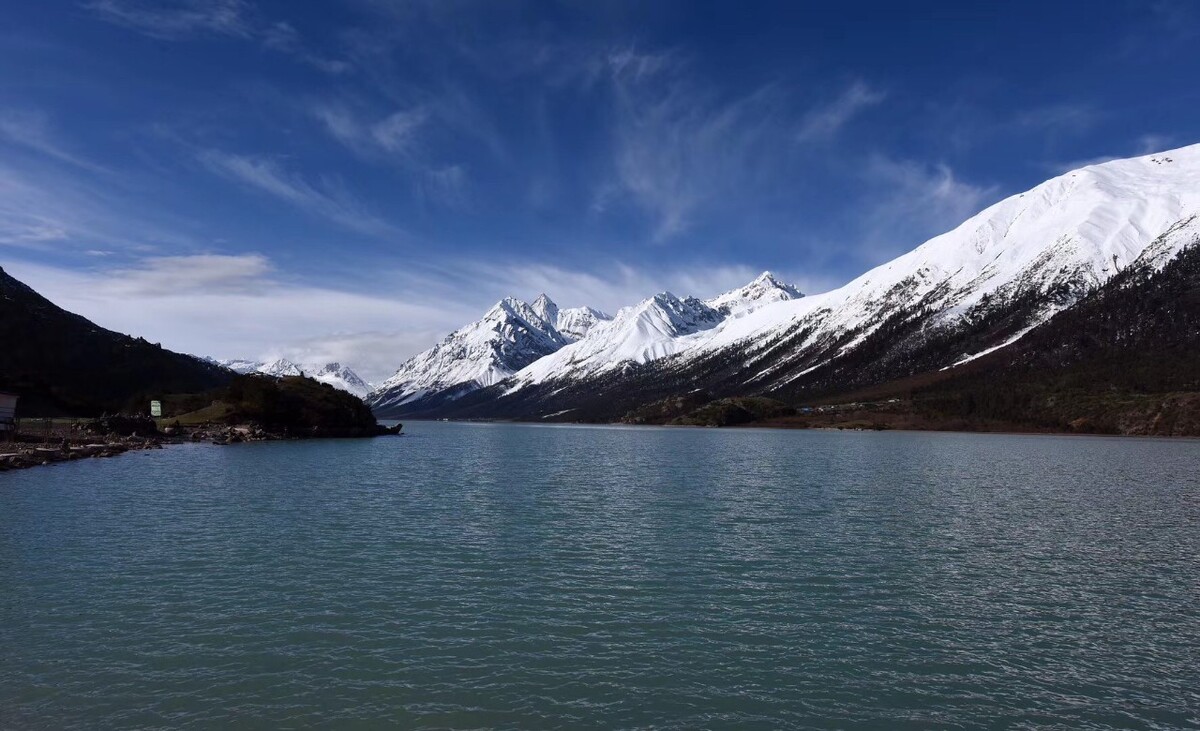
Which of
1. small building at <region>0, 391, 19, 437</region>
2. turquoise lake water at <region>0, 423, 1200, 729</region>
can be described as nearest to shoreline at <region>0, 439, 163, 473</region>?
small building at <region>0, 391, 19, 437</region>

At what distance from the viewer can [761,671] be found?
2338cm

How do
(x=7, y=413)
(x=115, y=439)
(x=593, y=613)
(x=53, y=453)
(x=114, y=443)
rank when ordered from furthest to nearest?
(x=115, y=439) → (x=114, y=443) → (x=7, y=413) → (x=53, y=453) → (x=593, y=613)

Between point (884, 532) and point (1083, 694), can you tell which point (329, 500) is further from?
point (1083, 694)

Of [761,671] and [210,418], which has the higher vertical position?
[210,418]

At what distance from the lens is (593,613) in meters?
29.1

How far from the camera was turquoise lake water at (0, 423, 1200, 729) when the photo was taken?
67.8 feet

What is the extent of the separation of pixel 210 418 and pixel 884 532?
176 metres

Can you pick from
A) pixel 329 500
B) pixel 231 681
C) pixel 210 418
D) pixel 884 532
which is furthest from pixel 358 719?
pixel 210 418

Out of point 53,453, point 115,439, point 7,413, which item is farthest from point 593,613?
point 115,439

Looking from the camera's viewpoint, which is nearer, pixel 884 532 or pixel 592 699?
pixel 592 699

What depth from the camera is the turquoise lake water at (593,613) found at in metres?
20.7

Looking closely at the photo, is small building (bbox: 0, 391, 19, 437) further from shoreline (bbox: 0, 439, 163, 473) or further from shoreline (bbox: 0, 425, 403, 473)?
shoreline (bbox: 0, 439, 163, 473)

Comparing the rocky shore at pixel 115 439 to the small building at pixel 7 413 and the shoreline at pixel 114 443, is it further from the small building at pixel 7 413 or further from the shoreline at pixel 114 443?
the small building at pixel 7 413

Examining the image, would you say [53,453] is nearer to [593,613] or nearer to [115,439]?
[115,439]
